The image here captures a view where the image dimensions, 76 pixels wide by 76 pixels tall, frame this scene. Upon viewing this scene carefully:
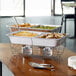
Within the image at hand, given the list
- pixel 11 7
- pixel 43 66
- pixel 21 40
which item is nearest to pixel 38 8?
pixel 11 7

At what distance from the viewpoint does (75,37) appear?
17.3 feet

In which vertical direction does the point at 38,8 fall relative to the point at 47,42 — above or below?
above

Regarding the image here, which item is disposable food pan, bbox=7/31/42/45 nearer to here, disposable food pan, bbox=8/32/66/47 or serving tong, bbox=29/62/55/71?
disposable food pan, bbox=8/32/66/47

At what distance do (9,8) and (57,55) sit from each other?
7.84 m

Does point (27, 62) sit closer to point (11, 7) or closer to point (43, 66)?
point (43, 66)

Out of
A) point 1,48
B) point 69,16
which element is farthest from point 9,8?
point 1,48

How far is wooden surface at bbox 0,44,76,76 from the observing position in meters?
1.07

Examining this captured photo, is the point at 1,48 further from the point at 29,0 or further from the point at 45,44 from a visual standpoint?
the point at 29,0

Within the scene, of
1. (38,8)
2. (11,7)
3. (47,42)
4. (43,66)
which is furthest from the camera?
(38,8)

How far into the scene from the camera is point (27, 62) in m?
1.23

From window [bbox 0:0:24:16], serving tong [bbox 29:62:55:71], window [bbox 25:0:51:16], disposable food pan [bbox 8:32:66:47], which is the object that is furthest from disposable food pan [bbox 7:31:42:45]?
window [bbox 25:0:51:16]

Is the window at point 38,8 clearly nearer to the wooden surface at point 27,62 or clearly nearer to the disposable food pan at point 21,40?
the wooden surface at point 27,62

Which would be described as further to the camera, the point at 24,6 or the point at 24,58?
the point at 24,6

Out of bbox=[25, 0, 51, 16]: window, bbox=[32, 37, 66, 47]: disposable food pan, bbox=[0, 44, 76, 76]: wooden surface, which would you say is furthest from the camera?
bbox=[25, 0, 51, 16]: window
